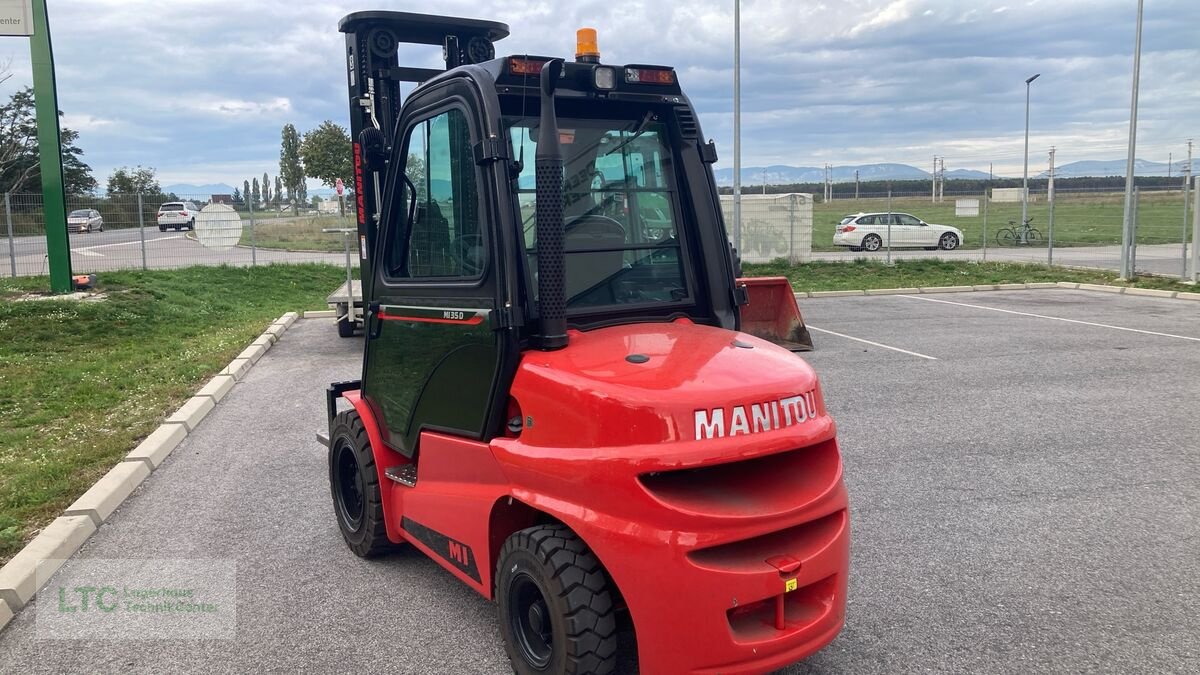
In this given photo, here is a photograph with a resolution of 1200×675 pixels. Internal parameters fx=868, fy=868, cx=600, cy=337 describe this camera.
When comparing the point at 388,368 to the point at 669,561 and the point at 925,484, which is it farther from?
the point at 925,484

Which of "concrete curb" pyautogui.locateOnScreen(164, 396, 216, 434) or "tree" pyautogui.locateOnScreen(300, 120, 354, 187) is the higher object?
"tree" pyautogui.locateOnScreen(300, 120, 354, 187)

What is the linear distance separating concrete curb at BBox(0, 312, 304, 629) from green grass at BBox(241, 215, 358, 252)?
19.1 m

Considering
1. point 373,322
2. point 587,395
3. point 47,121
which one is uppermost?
point 47,121

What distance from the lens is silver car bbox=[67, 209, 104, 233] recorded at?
993 inches

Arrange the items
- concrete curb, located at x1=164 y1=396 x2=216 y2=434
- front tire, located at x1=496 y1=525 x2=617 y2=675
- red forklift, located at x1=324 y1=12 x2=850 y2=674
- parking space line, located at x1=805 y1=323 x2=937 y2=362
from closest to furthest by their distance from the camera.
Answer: red forklift, located at x1=324 y1=12 x2=850 y2=674 < front tire, located at x1=496 y1=525 x2=617 y2=675 < concrete curb, located at x1=164 y1=396 x2=216 y2=434 < parking space line, located at x1=805 y1=323 x2=937 y2=362

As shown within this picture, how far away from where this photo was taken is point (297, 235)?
30.3 metres

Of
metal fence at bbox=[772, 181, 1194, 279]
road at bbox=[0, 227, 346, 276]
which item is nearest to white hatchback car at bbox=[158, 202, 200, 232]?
road at bbox=[0, 227, 346, 276]

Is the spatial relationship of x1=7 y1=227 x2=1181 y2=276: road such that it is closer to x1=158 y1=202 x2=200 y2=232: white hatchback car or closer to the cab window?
x1=158 y1=202 x2=200 y2=232: white hatchback car

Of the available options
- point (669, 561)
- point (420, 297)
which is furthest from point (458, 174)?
point (669, 561)

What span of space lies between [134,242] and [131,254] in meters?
1.26

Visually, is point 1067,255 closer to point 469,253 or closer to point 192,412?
point 192,412

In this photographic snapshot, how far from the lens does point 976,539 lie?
5004mm

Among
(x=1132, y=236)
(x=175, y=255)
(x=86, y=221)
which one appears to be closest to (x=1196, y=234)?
(x=1132, y=236)

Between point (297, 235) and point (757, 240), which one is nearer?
point (757, 240)
